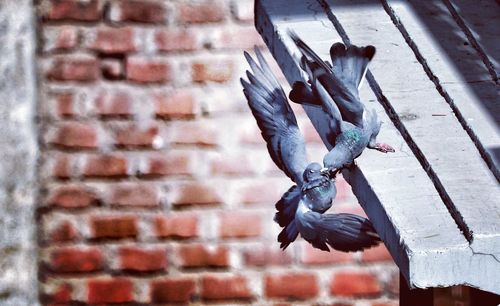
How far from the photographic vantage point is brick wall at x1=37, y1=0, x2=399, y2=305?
1.86 meters

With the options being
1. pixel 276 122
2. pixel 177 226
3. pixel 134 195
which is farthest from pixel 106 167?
pixel 276 122

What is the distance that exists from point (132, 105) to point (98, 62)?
110mm

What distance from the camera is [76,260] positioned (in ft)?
6.13

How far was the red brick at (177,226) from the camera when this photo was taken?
1865 millimetres

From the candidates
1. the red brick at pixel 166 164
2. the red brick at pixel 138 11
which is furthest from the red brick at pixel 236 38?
the red brick at pixel 166 164

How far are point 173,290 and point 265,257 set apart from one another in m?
0.19

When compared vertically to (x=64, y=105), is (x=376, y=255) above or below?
below

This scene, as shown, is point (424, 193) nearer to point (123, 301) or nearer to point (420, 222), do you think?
point (420, 222)

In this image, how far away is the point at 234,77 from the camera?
6.16ft

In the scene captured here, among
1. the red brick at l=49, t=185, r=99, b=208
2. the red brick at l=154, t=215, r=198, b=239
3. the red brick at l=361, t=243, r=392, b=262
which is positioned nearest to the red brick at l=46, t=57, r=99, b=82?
the red brick at l=49, t=185, r=99, b=208

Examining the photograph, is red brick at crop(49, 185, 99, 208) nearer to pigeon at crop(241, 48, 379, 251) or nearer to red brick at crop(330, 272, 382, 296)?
pigeon at crop(241, 48, 379, 251)

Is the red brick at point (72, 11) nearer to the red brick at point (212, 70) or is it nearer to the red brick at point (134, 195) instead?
the red brick at point (212, 70)

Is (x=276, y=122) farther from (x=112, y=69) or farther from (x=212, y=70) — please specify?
(x=112, y=69)

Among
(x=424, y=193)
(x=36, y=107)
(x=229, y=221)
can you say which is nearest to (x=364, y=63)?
A: (x=424, y=193)
